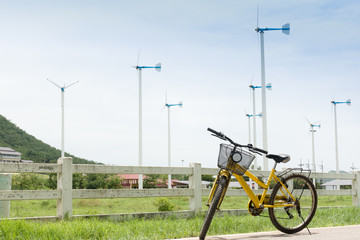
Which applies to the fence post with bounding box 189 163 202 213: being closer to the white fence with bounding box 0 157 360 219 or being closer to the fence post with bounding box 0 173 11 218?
the white fence with bounding box 0 157 360 219

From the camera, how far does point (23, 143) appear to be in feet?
374

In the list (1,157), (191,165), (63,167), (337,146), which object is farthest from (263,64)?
(1,157)

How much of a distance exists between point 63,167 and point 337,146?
145 ft

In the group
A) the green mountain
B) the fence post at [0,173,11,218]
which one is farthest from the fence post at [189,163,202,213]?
the green mountain

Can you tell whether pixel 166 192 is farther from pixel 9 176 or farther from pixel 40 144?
pixel 40 144

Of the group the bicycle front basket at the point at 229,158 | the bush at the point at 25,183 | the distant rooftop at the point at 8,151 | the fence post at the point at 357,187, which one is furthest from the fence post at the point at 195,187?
the distant rooftop at the point at 8,151

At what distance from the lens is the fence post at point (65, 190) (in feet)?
26.9

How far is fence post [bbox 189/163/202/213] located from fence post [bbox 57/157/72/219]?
2.58 metres

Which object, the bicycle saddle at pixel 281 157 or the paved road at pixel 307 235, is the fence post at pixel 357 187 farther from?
the bicycle saddle at pixel 281 157

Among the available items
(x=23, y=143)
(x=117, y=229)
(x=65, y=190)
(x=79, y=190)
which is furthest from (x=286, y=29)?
(x=23, y=143)

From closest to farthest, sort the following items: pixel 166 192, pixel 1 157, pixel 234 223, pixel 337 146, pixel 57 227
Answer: pixel 57 227
pixel 234 223
pixel 166 192
pixel 337 146
pixel 1 157

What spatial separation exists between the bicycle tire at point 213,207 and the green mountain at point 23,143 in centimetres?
9874

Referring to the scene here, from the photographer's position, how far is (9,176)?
338 inches

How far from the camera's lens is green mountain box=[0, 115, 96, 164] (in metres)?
104
